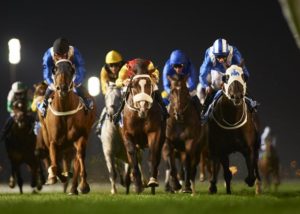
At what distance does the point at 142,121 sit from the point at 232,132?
1792mm

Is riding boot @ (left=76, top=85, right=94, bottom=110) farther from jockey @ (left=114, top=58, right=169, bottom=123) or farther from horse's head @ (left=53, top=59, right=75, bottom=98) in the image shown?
horse's head @ (left=53, top=59, right=75, bottom=98)

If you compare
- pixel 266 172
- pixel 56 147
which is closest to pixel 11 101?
pixel 56 147

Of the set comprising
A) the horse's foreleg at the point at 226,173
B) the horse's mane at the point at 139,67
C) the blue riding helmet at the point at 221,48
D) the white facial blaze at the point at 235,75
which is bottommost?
the horse's foreleg at the point at 226,173

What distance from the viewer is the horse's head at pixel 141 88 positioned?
17516 mm

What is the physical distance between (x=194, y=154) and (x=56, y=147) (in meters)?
2.67

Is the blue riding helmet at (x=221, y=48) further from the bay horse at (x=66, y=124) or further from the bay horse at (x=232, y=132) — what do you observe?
the bay horse at (x=66, y=124)

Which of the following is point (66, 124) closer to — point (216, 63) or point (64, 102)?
point (64, 102)

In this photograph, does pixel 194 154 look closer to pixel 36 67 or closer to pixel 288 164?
pixel 288 164

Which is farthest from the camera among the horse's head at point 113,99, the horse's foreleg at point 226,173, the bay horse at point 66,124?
the horse's head at point 113,99

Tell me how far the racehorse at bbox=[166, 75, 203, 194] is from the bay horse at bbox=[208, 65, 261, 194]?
0.33m

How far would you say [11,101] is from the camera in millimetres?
23812

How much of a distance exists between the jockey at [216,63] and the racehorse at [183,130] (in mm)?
735

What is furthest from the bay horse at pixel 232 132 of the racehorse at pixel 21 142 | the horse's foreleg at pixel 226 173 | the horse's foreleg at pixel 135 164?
the racehorse at pixel 21 142

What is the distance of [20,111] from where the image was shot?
2297 centimetres
